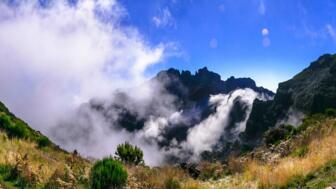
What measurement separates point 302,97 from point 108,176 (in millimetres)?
93871

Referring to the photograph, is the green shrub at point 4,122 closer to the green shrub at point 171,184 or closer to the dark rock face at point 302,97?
the green shrub at point 171,184

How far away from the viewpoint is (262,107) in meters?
124

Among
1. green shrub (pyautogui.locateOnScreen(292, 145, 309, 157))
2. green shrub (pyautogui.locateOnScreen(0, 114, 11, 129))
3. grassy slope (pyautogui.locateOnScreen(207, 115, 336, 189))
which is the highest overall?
green shrub (pyautogui.locateOnScreen(0, 114, 11, 129))

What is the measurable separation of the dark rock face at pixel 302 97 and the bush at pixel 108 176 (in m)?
78.9

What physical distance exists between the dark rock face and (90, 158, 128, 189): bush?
78.9 m

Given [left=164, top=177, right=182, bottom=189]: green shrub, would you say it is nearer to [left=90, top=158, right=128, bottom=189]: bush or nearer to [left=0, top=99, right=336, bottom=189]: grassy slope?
[left=0, top=99, right=336, bottom=189]: grassy slope

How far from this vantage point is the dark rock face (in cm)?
9119

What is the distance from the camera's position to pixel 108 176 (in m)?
12.5

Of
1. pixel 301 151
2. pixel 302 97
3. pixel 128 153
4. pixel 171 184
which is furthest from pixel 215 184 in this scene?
pixel 302 97

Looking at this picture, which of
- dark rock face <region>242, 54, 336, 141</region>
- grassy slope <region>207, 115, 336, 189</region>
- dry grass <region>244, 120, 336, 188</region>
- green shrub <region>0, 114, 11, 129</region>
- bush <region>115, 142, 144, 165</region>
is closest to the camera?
A: grassy slope <region>207, 115, 336, 189</region>

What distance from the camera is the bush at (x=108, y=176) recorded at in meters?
12.4

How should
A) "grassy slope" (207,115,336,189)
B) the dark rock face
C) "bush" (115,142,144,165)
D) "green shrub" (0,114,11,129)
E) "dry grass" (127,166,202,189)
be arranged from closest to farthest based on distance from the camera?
"grassy slope" (207,115,336,189), "dry grass" (127,166,202,189), "bush" (115,142,144,165), "green shrub" (0,114,11,129), the dark rock face

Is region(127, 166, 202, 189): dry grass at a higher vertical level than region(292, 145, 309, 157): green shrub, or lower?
lower

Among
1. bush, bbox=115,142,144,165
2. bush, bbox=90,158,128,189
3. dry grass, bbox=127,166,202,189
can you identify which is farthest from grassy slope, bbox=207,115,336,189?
bush, bbox=115,142,144,165
